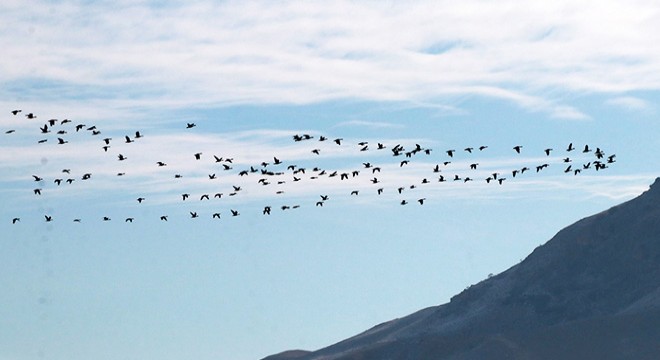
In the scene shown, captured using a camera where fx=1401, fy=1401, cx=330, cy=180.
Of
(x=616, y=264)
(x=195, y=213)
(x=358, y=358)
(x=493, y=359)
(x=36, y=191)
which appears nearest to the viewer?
(x=36, y=191)

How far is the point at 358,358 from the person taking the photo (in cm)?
18412

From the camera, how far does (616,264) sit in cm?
19800

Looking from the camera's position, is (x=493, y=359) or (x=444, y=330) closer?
(x=493, y=359)

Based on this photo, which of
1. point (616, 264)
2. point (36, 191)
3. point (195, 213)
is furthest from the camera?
point (616, 264)

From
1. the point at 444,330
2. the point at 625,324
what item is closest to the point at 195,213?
the point at 625,324

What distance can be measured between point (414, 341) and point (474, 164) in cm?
7982

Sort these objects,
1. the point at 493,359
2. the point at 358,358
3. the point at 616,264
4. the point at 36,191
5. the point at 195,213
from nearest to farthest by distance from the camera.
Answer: the point at 36,191, the point at 195,213, the point at 493,359, the point at 358,358, the point at 616,264

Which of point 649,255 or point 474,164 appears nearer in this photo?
point 474,164

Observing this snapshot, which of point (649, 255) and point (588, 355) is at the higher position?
point (649, 255)

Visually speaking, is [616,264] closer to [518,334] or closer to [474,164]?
[518,334]

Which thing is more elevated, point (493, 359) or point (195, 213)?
point (195, 213)

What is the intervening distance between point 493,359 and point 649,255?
3982 cm

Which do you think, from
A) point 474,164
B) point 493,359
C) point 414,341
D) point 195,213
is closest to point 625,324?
point 493,359

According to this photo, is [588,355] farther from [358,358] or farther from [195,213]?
[195,213]
